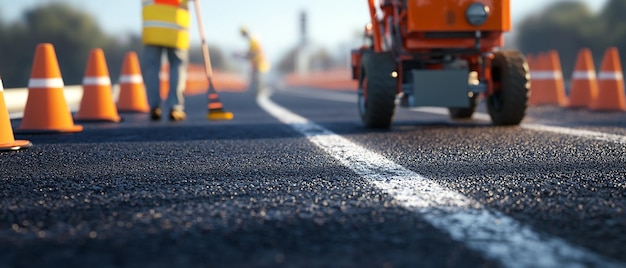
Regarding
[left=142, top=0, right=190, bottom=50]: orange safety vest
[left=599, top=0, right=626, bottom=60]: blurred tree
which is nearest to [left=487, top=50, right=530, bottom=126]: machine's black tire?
[left=142, top=0, right=190, bottom=50]: orange safety vest

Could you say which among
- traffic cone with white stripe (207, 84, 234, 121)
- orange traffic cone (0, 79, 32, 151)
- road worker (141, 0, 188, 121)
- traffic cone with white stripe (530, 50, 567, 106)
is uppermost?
road worker (141, 0, 188, 121)

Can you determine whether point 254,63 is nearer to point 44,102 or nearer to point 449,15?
point 44,102

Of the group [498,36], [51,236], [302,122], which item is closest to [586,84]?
[498,36]

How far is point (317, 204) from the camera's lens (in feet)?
8.36

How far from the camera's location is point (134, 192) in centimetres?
286

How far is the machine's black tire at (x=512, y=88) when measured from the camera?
618cm

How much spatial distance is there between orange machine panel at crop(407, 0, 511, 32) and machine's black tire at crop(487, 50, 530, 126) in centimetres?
42

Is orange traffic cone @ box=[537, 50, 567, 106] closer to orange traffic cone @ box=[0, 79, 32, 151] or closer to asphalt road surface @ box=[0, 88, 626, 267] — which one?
asphalt road surface @ box=[0, 88, 626, 267]

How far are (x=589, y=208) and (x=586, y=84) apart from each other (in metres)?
8.56

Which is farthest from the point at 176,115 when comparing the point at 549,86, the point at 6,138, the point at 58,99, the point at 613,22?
the point at 613,22

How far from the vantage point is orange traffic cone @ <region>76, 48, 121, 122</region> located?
7.66 meters

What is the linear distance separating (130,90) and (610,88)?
710 cm

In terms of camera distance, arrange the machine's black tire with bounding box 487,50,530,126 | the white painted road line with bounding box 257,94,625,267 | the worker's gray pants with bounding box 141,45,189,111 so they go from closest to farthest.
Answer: the white painted road line with bounding box 257,94,625,267 < the machine's black tire with bounding box 487,50,530,126 < the worker's gray pants with bounding box 141,45,189,111

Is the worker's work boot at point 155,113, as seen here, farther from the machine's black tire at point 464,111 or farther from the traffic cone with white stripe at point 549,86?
the traffic cone with white stripe at point 549,86
